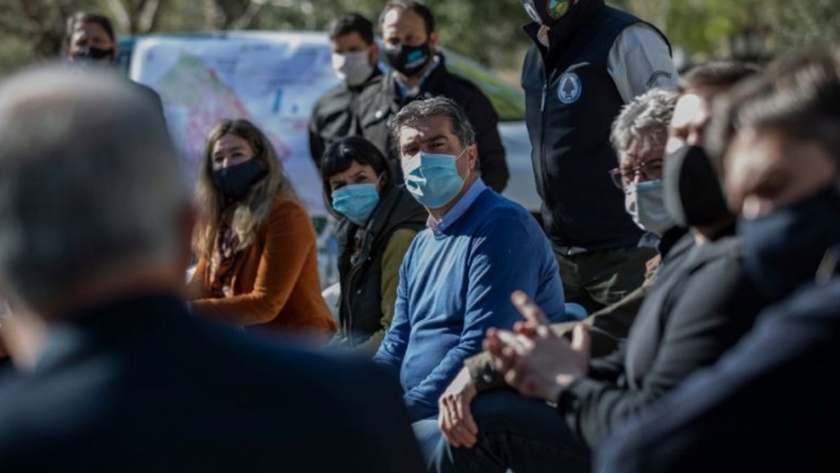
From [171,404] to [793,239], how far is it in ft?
3.66

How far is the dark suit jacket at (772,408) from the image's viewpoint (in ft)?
7.90

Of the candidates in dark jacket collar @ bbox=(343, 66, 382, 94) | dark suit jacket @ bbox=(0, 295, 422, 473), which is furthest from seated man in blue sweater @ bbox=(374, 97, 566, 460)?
dark jacket collar @ bbox=(343, 66, 382, 94)

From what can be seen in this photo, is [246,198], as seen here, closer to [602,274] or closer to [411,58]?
[411,58]

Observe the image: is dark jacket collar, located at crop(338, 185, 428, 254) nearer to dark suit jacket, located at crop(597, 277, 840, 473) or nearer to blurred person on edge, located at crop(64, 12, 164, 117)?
blurred person on edge, located at crop(64, 12, 164, 117)

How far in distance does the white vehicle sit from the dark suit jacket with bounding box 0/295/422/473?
7524mm

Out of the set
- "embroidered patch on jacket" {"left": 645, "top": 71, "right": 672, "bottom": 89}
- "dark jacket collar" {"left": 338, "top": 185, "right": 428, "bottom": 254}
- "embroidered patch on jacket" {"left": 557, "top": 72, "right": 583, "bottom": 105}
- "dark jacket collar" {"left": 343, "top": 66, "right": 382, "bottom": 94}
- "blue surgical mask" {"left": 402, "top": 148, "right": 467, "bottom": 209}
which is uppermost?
"embroidered patch on jacket" {"left": 645, "top": 71, "right": 672, "bottom": 89}

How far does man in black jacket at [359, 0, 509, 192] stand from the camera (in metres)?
7.43

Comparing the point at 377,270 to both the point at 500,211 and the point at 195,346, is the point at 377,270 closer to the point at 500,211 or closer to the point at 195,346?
the point at 500,211

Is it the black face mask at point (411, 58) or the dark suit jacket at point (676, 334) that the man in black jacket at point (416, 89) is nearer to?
the black face mask at point (411, 58)

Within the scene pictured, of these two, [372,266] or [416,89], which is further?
[416,89]

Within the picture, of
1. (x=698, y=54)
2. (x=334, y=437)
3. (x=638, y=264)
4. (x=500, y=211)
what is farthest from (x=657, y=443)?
(x=698, y=54)

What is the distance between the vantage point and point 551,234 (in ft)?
20.0

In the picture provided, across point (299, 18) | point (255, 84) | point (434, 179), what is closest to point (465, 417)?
point (434, 179)

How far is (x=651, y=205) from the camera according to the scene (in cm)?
432
